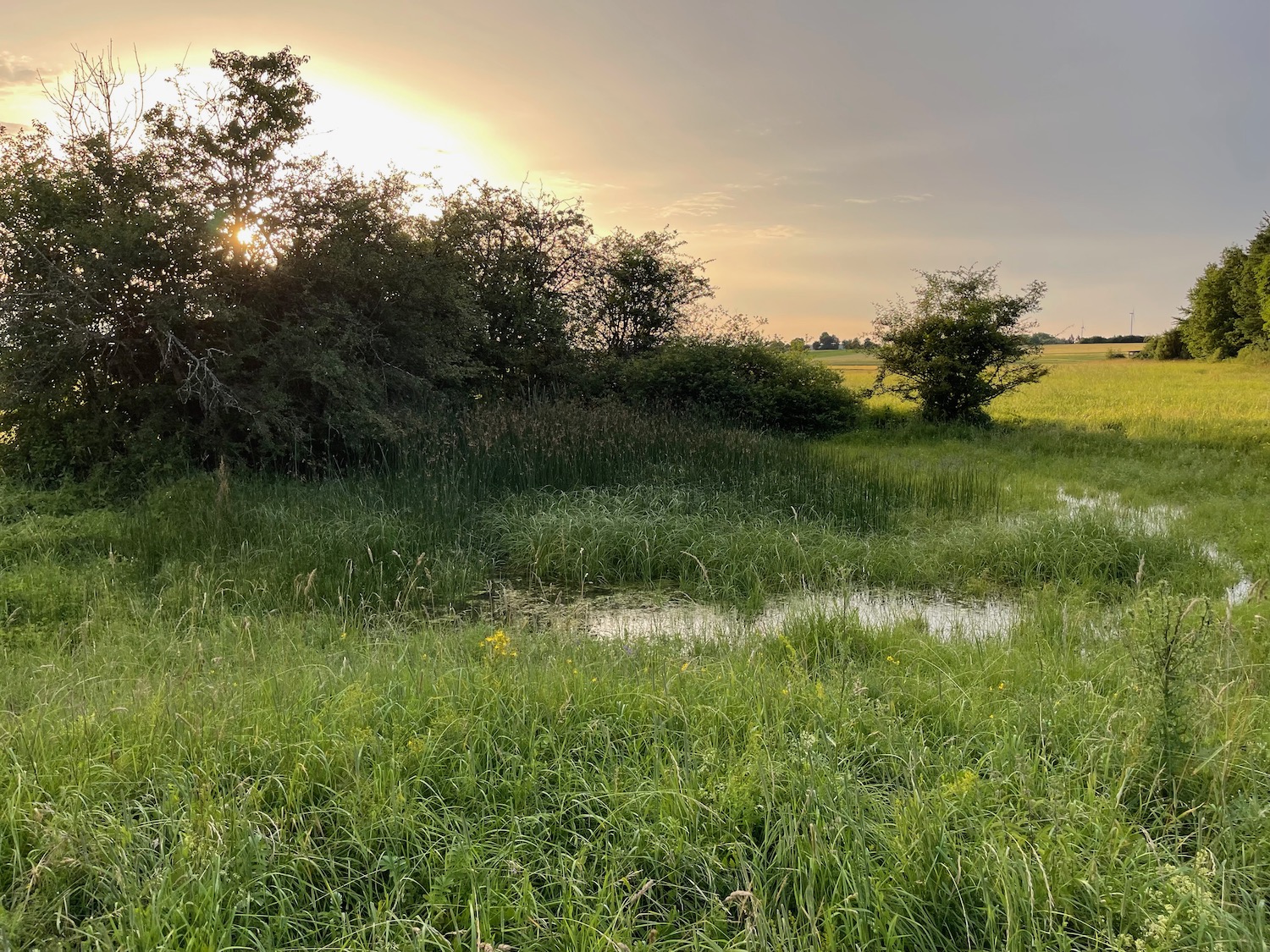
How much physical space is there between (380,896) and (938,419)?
16.1 metres

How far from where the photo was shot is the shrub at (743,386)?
14727mm

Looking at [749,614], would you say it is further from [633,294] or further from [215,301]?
[633,294]

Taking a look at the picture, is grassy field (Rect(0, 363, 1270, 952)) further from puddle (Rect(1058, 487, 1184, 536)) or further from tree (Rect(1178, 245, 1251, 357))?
tree (Rect(1178, 245, 1251, 357))

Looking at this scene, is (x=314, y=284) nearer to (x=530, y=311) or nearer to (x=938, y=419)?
(x=530, y=311)

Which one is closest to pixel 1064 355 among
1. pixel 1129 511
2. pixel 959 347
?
pixel 959 347

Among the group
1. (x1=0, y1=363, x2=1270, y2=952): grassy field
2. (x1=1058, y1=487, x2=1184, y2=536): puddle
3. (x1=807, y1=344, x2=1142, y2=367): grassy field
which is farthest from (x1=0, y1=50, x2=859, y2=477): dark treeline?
(x1=807, y1=344, x2=1142, y2=367): grassy field

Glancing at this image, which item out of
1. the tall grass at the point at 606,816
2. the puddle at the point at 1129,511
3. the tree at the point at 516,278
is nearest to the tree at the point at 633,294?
the tree at the point at 516,278

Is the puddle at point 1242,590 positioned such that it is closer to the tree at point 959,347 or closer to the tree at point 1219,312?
the tree at point 959,347

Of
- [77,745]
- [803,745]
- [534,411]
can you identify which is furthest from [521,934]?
[534,411]

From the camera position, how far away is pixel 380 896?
7.07 ft

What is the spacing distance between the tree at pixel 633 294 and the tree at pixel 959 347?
450 centimetres

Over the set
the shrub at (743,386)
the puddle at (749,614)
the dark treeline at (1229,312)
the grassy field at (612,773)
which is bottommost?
the puddle at (749,614)

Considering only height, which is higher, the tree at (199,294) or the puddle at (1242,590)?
the tree at (199,294)

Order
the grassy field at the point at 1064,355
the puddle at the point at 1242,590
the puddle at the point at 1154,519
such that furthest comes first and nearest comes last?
the grassy field at the point at 1064,355
the puddle at the point at 1154,519
the puddle at the point at 1242,590
